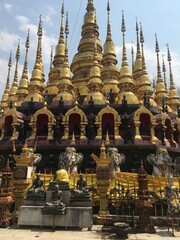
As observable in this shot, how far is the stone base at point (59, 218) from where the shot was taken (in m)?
9.36

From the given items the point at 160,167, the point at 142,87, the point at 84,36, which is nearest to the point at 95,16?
the point at 84,36

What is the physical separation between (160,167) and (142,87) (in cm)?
1410

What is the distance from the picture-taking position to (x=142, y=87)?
101ft

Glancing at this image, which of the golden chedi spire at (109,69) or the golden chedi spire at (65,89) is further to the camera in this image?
the golden chedi spire at (109,69)

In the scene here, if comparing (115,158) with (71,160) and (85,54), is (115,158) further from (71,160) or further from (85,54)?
(85,54)

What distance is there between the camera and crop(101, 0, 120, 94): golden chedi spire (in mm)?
31044

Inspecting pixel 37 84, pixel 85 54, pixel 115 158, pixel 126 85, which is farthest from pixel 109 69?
pixel 115 158

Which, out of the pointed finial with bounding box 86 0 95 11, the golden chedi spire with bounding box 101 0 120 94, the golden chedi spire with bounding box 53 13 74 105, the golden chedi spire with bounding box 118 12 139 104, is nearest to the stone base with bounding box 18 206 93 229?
the golden chedi spire with bounding box 53 13 74 105

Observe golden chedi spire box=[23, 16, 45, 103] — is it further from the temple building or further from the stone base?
the stone base

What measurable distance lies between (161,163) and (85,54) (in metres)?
22.3

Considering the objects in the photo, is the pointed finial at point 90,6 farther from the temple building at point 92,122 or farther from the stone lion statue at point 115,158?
the stone lion statue at point 115,158

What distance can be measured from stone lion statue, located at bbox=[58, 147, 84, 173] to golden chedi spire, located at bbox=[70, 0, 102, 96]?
13.1 m

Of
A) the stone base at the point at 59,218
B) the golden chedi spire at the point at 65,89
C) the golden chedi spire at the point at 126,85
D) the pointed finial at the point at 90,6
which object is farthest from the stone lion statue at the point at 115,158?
the pointed finial at the point at 90,6

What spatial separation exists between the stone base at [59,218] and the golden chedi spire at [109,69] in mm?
22610
